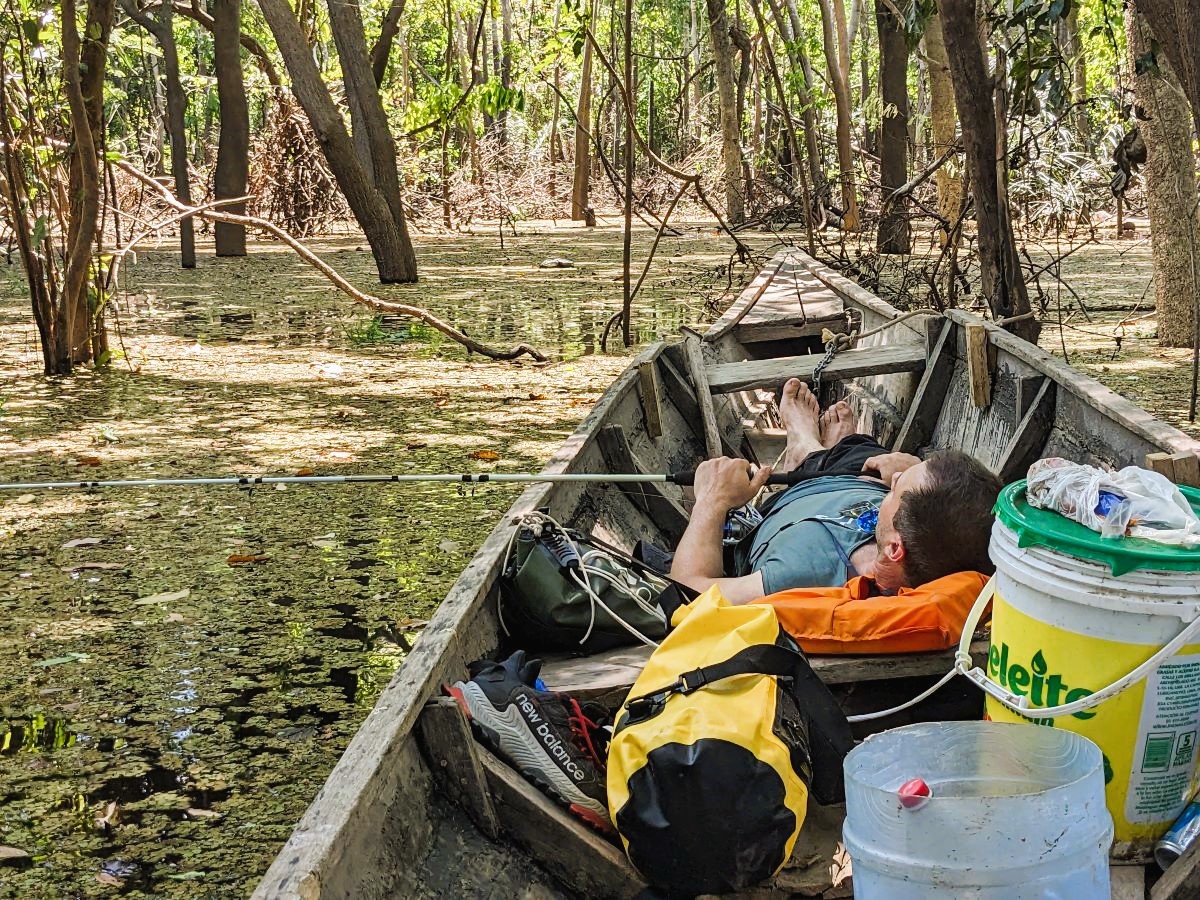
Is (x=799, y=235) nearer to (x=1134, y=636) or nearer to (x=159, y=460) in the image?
(x=159, y=460)

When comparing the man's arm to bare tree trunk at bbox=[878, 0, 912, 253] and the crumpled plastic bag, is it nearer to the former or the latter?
the crumpled plastic bag

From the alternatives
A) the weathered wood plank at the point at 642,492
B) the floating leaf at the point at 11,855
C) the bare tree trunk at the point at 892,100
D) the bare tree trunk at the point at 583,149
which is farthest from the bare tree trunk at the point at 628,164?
the bare tree trunk at the point at 583,149

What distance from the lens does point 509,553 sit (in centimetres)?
277

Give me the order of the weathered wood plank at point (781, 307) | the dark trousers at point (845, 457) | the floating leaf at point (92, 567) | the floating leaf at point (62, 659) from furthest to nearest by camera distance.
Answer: the weathered wood plank at point (781, 307) → the floating leaf at point (92, 567) → the dark trousers at point (845, 457) → the floating leaf at point (62, 659)

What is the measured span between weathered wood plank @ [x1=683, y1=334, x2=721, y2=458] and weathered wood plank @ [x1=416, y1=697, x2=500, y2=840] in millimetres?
2679

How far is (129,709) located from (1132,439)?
262 centimetres

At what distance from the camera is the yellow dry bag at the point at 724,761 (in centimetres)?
185

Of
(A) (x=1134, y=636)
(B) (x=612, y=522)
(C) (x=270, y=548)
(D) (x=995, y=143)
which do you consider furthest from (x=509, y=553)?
(D) (x=995, y=143)

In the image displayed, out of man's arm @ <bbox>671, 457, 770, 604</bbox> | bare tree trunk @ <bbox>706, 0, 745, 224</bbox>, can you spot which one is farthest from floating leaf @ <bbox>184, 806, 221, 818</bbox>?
bare tree trunk @ <bbox>706, 0, 745, 224</bbox>

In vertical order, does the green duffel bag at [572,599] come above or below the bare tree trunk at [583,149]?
below

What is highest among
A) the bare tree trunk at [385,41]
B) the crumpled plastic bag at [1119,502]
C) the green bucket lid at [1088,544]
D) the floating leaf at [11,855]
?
the bare tree trunk at [385,41]

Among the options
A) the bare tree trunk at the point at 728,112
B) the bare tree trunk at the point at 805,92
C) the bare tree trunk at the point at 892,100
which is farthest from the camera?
the bare tree trunk at the point at 728,112

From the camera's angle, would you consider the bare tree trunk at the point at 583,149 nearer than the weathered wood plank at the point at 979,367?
No

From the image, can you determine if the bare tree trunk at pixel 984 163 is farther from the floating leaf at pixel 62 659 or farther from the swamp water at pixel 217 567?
the floating leaf at pixel 62 659
